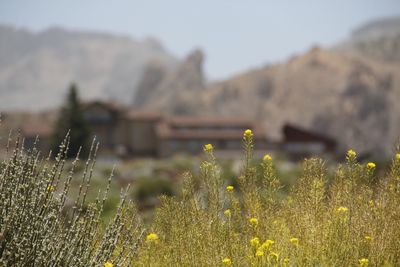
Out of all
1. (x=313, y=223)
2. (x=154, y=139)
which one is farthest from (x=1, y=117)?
(x=154, y=139)

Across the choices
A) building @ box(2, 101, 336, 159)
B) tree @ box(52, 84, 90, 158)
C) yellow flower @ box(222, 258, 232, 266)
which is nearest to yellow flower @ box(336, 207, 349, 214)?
yellow flower @ box(222, 258, 232, 266)

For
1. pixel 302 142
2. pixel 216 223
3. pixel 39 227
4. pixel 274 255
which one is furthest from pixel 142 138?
pixel 274 255

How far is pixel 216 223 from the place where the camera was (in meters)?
5.83

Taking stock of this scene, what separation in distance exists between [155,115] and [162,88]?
239ft

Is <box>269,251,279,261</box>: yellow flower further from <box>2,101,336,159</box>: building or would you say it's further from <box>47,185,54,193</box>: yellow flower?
<box>2,101,336,159</box>: building

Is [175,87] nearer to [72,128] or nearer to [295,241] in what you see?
[72,128]

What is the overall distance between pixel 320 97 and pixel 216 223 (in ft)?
369

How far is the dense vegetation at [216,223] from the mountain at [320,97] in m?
96.9

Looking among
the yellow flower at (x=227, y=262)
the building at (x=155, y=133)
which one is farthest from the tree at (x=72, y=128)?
the yellow flower at (x=227, y=262)

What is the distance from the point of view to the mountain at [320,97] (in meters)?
109

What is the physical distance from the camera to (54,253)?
516 centimetres

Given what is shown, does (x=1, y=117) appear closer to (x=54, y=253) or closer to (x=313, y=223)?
(x=54, y=253)

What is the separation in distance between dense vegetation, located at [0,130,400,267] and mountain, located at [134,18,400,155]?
318ft

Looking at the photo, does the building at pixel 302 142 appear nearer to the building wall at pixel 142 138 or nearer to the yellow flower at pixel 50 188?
the building wall at pixel 142 138
